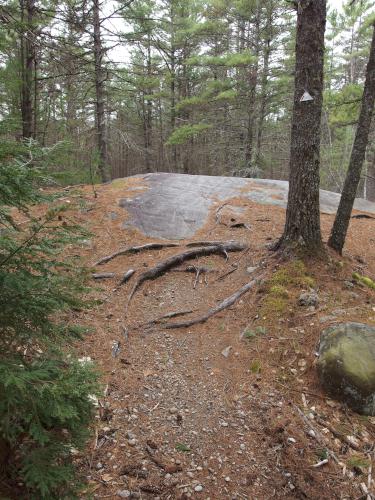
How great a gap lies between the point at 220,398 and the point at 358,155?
411 centimetres

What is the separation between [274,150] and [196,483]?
18064 mm

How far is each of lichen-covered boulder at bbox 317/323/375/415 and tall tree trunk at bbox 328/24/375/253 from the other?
211 cm

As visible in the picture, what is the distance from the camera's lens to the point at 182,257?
6148 mm

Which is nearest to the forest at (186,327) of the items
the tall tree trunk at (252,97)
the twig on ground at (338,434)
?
the twig on ground at (338,434)

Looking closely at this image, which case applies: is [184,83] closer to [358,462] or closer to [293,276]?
→ [293,276]

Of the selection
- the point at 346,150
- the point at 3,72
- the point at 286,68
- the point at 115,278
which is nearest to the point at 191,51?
the point at 286,68

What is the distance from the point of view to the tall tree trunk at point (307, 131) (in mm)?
4520

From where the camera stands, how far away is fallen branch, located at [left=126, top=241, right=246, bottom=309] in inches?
220

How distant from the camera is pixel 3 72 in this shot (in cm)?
762

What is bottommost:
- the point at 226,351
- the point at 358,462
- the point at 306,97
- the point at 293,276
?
the point at 358,462

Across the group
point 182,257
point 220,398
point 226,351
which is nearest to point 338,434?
point 220,398

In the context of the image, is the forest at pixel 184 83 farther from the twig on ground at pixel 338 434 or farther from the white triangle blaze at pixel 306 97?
the twig on ground at pixel 338 434

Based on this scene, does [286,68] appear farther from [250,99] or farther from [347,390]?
[347,390]

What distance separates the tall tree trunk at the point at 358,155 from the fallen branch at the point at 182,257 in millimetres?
1766
